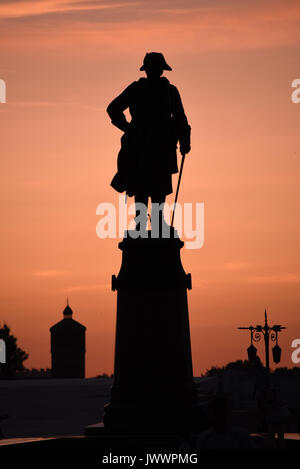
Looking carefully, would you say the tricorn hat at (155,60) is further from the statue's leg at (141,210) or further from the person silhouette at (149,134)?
the statue's leg at (141,210)

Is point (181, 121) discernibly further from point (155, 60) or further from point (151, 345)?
point (151, 345)

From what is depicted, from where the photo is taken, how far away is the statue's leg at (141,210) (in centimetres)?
1919

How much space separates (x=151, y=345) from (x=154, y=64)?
431 cm

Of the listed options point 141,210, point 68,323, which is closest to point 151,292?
point 141,210

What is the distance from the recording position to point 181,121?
1941 cm

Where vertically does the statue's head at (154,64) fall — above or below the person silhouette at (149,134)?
above

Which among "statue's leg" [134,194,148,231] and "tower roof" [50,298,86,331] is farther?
"tower roof" [50,298,86,331]

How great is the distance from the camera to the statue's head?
63.0 ft

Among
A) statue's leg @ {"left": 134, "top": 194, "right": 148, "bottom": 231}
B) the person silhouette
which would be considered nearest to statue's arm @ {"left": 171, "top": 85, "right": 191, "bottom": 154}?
the person silhouette

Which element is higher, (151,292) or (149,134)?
(149,134)

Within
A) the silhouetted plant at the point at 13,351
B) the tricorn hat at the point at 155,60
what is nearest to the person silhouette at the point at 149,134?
the tricorn hat at the point at 155,60

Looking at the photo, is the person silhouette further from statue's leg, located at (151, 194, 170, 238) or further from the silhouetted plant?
the silhouetted plant
